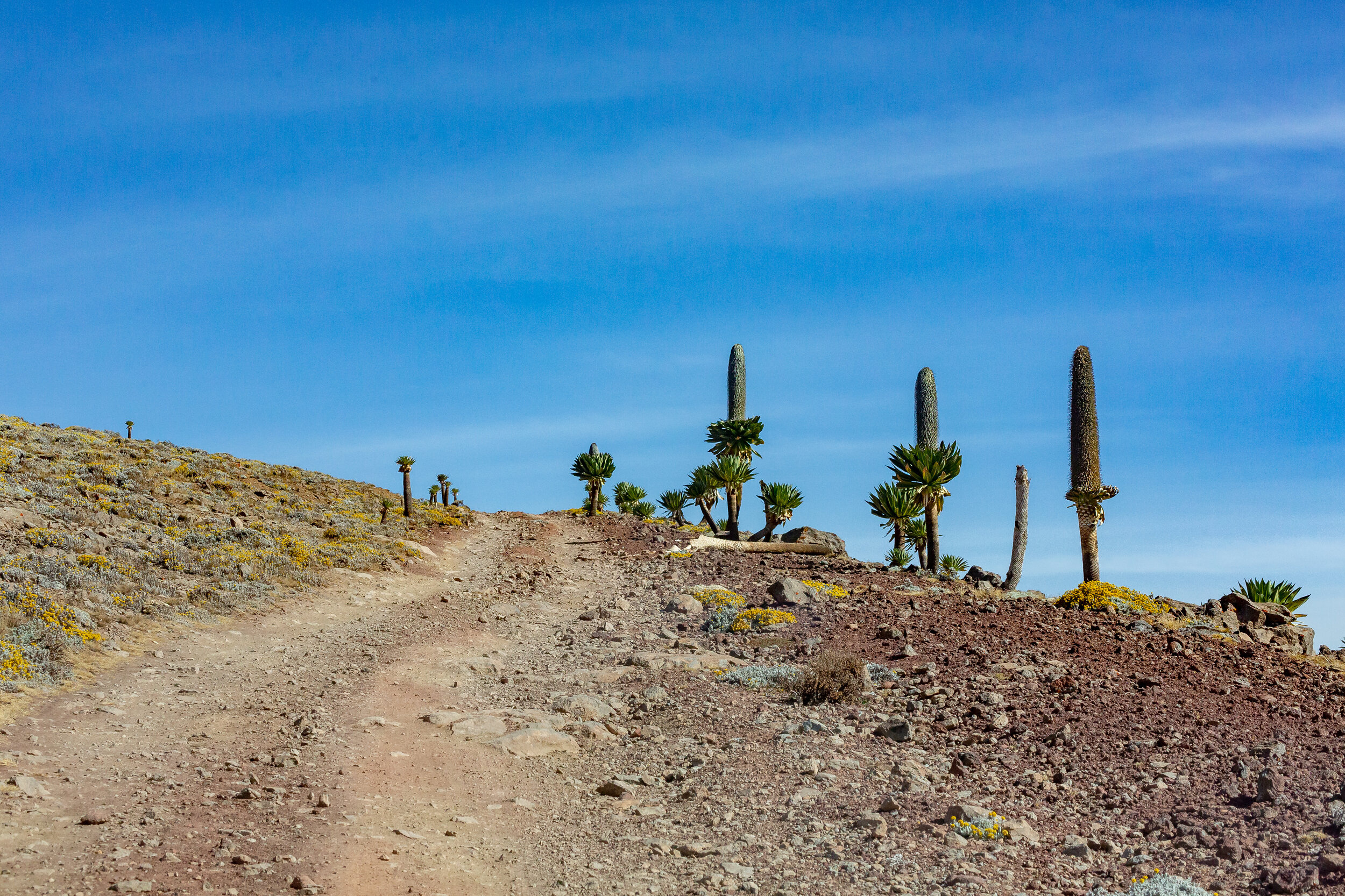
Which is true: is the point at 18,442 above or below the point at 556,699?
above

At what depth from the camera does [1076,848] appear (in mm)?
8688

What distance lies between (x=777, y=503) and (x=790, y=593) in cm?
1810

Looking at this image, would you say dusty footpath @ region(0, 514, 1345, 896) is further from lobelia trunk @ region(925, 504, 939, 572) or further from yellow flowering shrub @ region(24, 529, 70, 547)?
lobelia trunk @ region(925, 504, 939, 572)

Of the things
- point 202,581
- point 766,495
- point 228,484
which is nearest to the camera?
point 202,581

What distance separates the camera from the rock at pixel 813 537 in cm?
4172

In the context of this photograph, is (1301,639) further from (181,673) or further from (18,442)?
(18,442)

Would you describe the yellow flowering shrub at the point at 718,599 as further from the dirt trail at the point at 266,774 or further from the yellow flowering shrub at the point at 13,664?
the yellow flowering shrub at the point at 13,664

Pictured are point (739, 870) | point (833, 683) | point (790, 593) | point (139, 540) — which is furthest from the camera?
point (139, 540)

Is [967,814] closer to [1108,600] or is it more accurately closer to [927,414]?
[1108,600]

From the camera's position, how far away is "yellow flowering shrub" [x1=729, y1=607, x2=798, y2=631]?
713 inches

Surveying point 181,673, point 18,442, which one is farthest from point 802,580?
point 18,442

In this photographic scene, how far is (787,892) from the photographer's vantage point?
800 cm

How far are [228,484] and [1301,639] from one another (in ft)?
107

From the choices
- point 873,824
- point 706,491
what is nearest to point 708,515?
point 706,491
